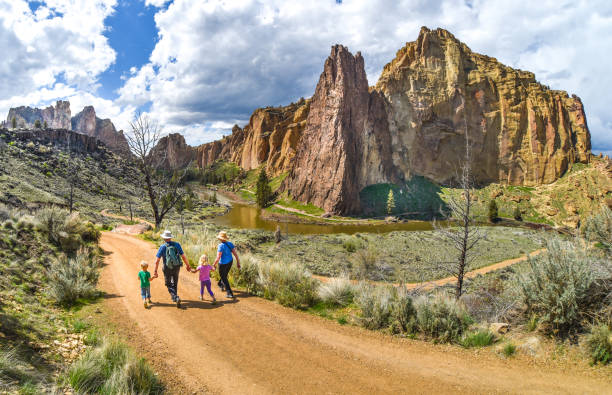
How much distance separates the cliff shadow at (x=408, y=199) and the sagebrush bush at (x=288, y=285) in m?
57.8

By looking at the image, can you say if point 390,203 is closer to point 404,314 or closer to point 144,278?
point 404,314

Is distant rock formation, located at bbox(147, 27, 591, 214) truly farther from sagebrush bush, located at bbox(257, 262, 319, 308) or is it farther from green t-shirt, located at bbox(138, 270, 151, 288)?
green t-shirt, located at bbox(138, 270, 151, 288)

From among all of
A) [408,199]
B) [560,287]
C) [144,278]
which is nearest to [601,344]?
[560,287]

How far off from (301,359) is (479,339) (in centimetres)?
322

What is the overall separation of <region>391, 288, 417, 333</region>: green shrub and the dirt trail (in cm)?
40

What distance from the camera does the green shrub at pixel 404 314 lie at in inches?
236

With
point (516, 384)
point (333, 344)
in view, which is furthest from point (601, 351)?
point (333, 344)

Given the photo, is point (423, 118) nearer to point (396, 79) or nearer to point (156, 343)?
point (396, 79)

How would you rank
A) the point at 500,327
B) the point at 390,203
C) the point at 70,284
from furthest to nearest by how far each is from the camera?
the point at 390,203
the point at 70,284
the point at 500,327

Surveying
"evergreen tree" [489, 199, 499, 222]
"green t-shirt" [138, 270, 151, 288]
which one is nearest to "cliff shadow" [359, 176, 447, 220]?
"evergreen tree" [489, 199, 499, 222]

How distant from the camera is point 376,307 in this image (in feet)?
20.8

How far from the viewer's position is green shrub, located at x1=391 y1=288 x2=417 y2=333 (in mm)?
6000

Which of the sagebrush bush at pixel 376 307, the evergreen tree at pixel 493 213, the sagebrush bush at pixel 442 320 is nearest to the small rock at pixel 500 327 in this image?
the sagebrush bush at pixel 442 320

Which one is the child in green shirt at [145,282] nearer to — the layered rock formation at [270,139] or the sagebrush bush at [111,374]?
the sagebrush bush at [111,374]
